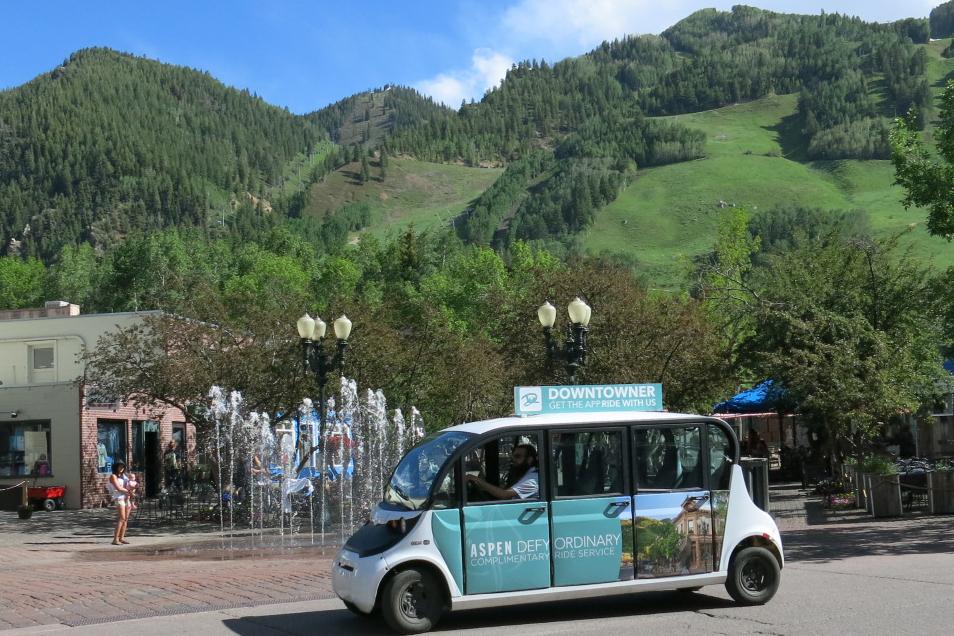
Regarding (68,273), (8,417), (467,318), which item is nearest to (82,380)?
(8,417)

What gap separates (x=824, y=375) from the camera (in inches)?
872

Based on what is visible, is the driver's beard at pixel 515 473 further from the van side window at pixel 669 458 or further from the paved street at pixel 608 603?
the paved street at pixel 608 603

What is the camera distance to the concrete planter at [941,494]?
2031cm

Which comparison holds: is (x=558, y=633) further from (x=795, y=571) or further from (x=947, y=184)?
(x=947, y=184)

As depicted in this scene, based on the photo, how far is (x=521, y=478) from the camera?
980cm

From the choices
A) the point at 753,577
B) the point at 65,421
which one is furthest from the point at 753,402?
the point at 65,421

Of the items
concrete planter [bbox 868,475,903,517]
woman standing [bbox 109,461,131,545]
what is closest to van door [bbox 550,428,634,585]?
concrete planter [bbox 868,475,903,517]

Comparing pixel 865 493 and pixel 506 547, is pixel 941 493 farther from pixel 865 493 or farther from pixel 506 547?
pixel 506 547

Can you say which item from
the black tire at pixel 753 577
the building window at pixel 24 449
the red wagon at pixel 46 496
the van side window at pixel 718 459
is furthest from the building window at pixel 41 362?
the black tire at pixel 753 577

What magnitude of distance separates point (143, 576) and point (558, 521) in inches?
292

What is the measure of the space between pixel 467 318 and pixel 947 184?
5611 cm

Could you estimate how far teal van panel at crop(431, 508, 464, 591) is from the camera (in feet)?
30.7

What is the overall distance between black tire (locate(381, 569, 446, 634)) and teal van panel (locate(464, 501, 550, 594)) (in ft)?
1.11

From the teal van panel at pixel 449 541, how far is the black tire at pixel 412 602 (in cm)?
20
